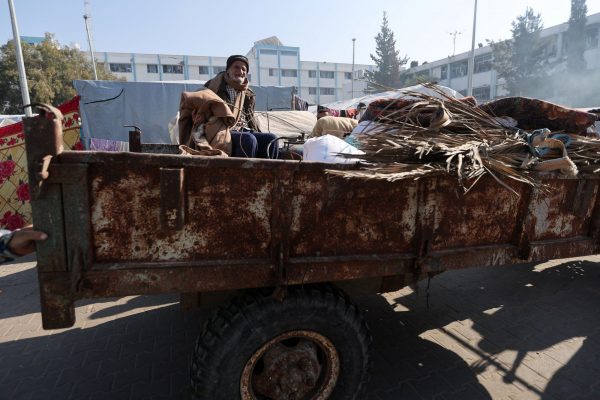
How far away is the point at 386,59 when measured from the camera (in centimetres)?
4447

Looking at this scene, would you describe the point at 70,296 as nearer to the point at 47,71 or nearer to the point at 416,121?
the point at 416,121

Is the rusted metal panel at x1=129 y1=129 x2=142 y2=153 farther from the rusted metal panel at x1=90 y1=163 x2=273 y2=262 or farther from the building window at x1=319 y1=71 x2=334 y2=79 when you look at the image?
the building window at x1=319 y1=71 x2=334 y2=79

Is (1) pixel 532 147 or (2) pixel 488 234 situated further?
(1) pixel 532 147

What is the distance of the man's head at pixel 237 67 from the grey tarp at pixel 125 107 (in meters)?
5.71

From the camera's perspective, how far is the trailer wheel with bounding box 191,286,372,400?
70.2 inches

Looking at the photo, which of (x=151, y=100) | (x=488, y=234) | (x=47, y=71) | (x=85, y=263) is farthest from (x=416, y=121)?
(x=47, y=71)

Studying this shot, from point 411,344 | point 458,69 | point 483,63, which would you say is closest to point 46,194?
point 411,344

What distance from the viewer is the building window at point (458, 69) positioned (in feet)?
140

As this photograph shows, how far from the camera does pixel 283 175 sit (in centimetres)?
176

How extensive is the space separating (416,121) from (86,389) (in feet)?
10.3

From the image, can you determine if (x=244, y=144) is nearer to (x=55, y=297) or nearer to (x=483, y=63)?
(x=55, y=297)

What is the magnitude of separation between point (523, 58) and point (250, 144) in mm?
39075

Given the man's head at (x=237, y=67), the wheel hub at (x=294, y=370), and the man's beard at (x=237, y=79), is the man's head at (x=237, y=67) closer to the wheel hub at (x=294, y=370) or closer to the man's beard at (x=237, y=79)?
the man's beard at (x=237, y=79)

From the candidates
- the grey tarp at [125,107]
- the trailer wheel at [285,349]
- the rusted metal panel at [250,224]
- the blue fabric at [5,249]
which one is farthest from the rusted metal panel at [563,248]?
the grey tarp at [125,107]
